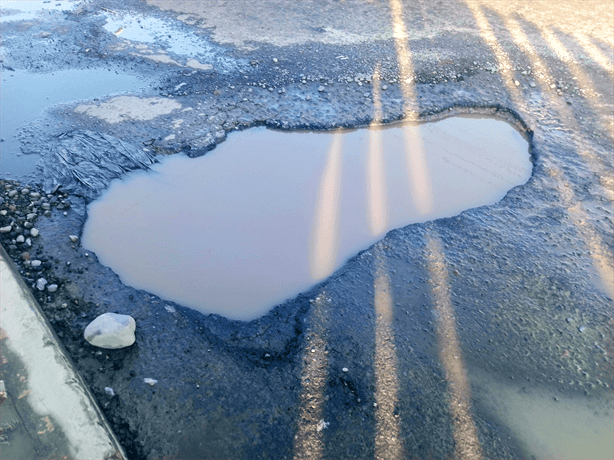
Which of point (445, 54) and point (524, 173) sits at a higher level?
point (445, 54)

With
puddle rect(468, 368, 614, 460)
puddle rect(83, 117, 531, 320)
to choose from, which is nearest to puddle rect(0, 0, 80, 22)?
puddle rect(83, 117, 531, 320)

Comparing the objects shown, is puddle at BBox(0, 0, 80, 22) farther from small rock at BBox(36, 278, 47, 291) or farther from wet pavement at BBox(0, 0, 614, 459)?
small rock at BBox(36, 278, 47, 291)

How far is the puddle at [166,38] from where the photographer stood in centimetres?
629

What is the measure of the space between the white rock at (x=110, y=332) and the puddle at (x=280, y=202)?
20.8 inches

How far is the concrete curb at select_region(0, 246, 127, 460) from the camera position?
7.86ft

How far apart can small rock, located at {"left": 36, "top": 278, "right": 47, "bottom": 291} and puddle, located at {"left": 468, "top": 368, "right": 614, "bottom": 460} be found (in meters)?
3.32

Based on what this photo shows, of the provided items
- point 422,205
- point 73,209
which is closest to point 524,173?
point 422,205

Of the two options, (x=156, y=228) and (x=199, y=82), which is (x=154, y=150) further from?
(x=199, y=82)

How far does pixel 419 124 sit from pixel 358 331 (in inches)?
126

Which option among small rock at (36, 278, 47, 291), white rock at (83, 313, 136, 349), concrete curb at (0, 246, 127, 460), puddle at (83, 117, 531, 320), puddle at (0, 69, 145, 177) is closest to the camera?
concrete curb at (0, 246, 127, 460)

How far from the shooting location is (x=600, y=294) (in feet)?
12.0

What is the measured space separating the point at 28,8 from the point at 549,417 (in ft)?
31.7

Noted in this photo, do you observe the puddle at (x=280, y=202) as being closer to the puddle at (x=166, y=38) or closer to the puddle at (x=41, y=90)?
the puddle at (x=41, y=90)

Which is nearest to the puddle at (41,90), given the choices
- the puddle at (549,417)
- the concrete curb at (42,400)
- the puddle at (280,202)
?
the puddle at (280,202)
